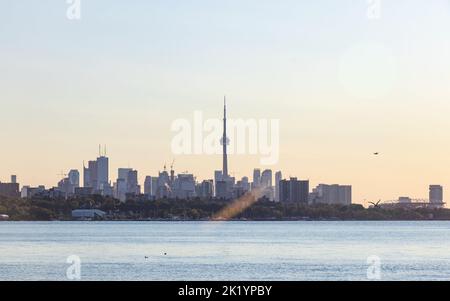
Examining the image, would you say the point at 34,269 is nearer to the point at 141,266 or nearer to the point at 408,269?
the point at 141,266

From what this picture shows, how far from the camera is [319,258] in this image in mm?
75812

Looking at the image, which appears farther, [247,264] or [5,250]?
[5,250]

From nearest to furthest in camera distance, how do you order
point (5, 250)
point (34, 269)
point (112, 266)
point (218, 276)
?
point (218, 276)
point (34, 269)
point (112, 266)
point (5, 250)
